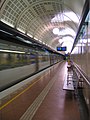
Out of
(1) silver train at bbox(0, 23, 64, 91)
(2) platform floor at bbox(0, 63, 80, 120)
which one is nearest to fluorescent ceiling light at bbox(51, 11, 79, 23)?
(1) silver train at bbox(0, 23, 64, 91)

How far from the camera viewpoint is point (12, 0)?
10328 millimetres

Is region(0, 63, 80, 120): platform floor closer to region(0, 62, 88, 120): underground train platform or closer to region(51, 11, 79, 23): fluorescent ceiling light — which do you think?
region(0, 62, 88, 120): underground train platform

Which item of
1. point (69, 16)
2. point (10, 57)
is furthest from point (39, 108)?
point (69, 16)

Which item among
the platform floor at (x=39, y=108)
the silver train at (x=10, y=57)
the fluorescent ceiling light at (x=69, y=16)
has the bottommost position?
the platform floor at (x=39, y=108)

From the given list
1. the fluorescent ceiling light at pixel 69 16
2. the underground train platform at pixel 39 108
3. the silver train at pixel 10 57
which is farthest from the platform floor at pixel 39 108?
the fluorescent ceiling light at pixel 69 16

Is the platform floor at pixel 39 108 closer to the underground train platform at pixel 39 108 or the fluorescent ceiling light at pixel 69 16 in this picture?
the underground train platform at pixel 39 108

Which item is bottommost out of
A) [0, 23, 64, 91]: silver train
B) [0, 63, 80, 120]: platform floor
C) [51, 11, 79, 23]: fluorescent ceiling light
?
[0, 63, 80, 120]: platform floor

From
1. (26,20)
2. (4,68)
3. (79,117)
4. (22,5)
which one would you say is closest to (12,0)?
(22,5)

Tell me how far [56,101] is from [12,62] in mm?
2971

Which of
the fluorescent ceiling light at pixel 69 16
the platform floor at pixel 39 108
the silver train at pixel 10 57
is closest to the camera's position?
the platform floor at pixel 39 108

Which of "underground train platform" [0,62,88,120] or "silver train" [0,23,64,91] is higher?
"silver train" [0,23,64,91]

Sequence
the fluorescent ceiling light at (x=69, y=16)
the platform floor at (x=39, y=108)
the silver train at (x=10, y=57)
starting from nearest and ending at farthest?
the platform floor at (x=39, y=108), the silver train at (x=10, y=57), the fluorescent ceiling light at (x=69, y=16)

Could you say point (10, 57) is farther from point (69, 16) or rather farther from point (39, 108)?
point (69, 16)

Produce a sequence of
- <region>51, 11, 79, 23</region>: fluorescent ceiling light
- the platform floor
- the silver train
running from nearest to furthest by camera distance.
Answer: the platform floor < the silver train < <region>51, 11, 79, 23</region>: fluorescent ceiling light
